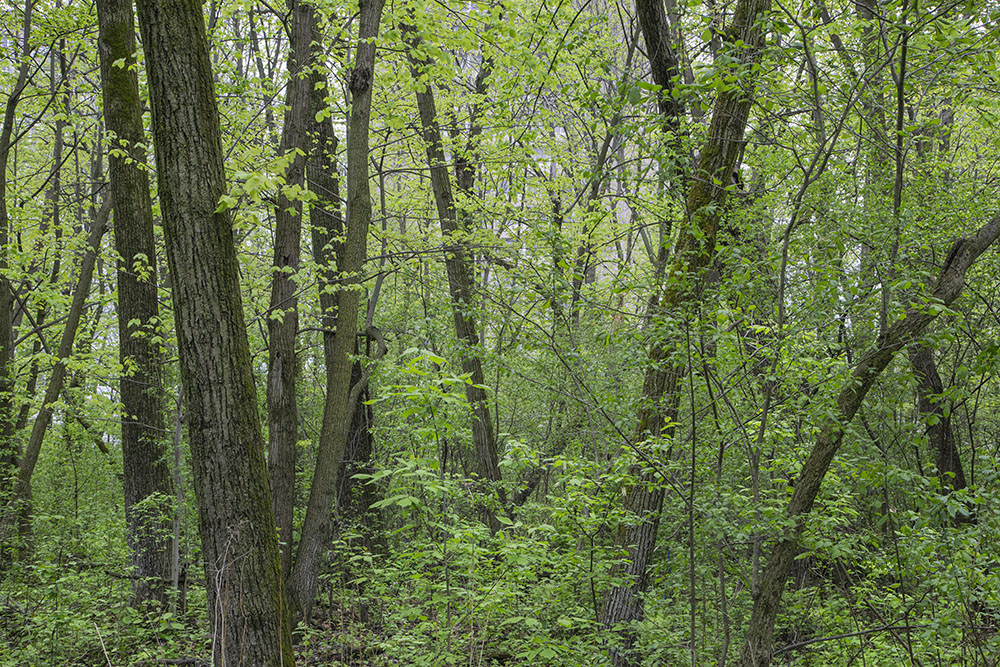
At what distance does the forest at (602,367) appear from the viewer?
11.4 ft

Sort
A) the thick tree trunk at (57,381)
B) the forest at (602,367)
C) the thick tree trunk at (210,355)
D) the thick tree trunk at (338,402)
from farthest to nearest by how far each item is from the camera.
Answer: the thick tree trunk at (57,381)
the thick tree trunk at (338,402)
the forest at (602,367)
the thick tree trunk at (210,355)

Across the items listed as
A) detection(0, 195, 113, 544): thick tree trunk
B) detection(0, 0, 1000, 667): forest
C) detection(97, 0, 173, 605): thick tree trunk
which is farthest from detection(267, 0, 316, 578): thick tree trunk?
detection(0, 195, 113, 544): thick tree trunk

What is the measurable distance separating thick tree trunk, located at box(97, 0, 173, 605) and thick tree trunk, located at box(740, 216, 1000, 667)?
547cm

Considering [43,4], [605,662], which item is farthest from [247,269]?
[605,662]

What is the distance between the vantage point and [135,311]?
7.04 metres

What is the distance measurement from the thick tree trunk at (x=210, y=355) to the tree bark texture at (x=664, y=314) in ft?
7.21

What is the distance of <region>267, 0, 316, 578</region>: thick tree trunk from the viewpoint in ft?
22.8

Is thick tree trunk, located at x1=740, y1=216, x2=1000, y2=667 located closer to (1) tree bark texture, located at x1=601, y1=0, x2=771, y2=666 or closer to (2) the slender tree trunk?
(1) tree bark texture, located at x1=601, y1=0, x2=771, y2=666

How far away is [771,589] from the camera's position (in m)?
4.07

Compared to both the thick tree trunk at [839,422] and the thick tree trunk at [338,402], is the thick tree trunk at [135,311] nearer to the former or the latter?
the thick tree trunk at [338,402]

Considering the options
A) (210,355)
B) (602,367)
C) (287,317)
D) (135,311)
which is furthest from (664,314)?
(135,311)

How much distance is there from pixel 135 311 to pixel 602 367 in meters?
5.29

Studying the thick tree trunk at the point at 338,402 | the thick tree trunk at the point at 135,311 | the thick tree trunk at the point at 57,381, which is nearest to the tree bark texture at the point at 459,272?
the thick tree trunk at the point at 338,402

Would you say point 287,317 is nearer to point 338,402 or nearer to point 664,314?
point 338,402
